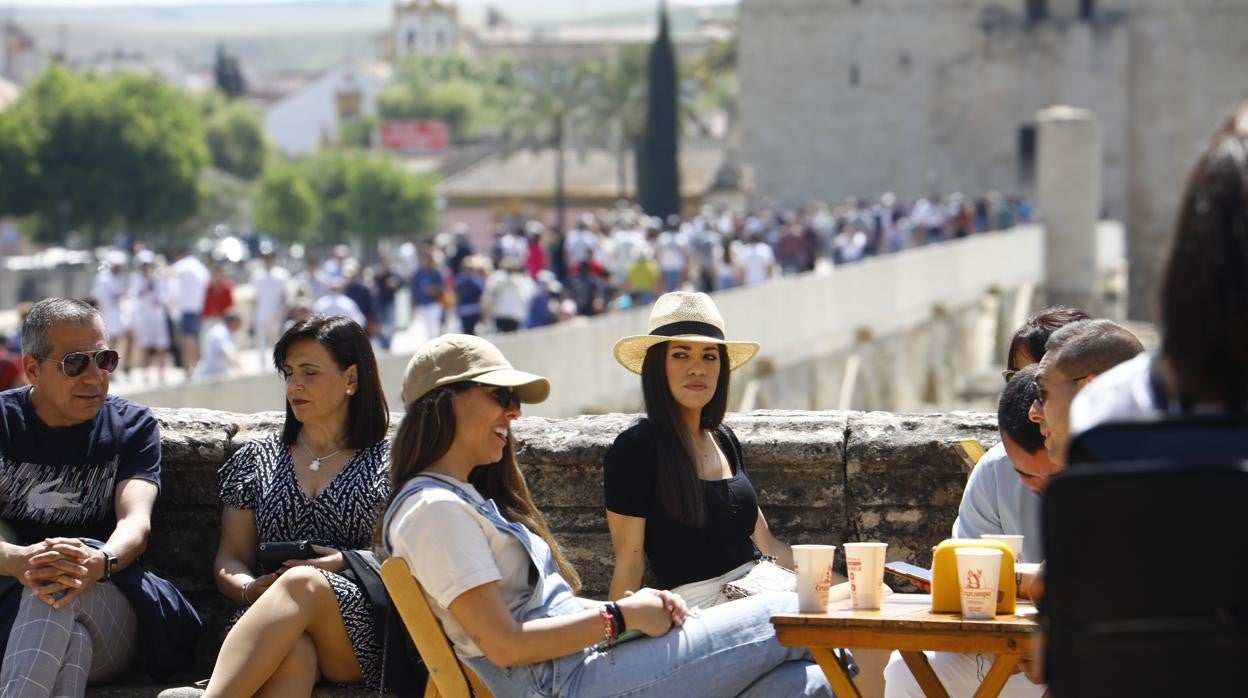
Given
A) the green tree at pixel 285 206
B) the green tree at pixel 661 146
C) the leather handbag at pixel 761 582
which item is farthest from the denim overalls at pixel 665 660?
the green tree at pixel 285 206

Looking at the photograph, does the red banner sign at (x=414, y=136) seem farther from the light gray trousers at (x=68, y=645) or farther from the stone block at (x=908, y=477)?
the light gray trousers at (x=68, y=645)

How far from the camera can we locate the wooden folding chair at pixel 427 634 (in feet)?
13.0

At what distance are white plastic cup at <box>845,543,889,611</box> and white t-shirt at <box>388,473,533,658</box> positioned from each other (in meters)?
0.72

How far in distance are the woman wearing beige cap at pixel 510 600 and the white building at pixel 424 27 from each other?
605 ft

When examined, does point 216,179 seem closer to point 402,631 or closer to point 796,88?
point 796,88

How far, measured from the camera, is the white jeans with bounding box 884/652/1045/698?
4.29 meters

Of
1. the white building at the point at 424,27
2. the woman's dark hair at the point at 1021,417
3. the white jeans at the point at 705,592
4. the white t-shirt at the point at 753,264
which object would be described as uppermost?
the white building at the point at 424,27

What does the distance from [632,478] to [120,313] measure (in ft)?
58.2

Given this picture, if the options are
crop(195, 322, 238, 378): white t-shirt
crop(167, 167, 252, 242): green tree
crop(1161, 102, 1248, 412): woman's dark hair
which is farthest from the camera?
crop(167, 167, 252, 242): green tree

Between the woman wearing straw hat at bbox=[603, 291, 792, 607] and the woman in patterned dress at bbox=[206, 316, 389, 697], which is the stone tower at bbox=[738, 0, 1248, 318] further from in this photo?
the woman in patterned dress at bbox=[206, 316, 389, 697]

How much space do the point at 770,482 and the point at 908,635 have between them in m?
1.77

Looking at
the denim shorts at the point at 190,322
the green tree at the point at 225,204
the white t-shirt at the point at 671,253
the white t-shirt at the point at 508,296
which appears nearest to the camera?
the white t-shirt at the point at 508,296

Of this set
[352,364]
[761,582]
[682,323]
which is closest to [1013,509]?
[761,582]

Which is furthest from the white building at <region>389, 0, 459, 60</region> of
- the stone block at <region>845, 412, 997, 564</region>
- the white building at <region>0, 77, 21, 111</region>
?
the stone block at <region>845, 412, 997, 564</region>
